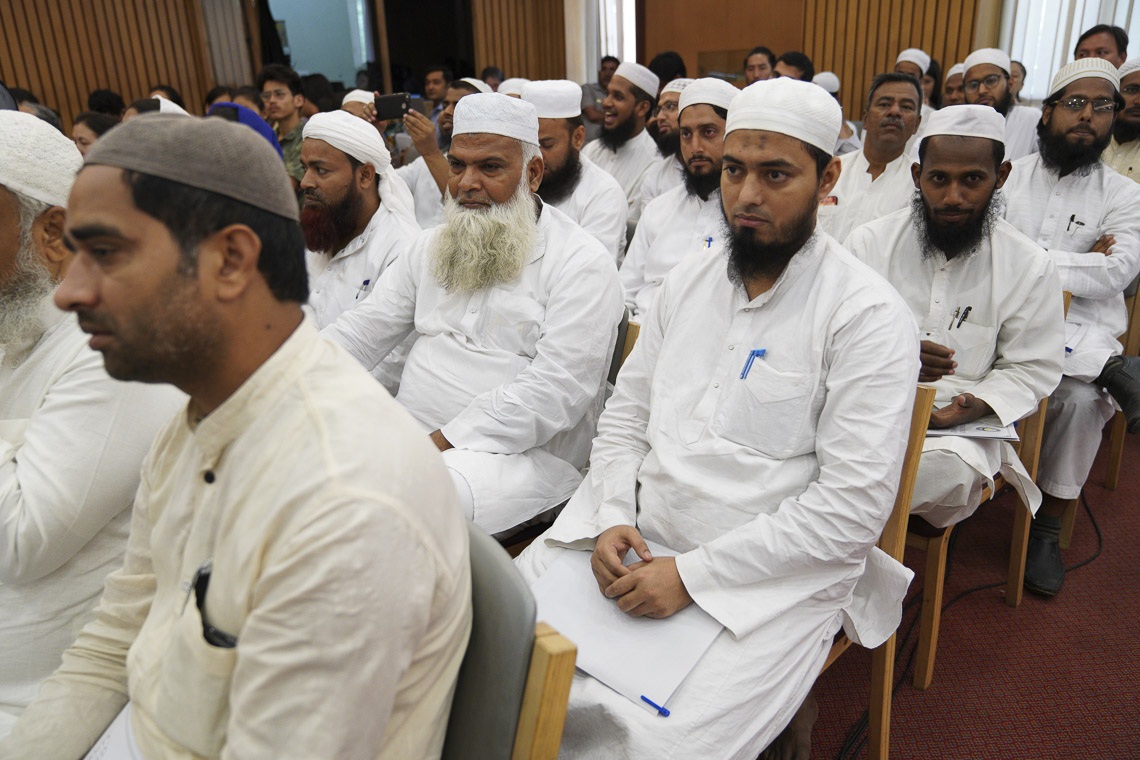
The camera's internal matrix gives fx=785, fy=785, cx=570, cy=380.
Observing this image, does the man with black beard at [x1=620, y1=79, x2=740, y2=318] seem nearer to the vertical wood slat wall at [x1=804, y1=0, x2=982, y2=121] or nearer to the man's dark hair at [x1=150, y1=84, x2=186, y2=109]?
the vertical wood slat wall at [x1=804, y1=0, x2=982, y2=121]

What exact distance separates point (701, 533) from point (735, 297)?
556 millimetres

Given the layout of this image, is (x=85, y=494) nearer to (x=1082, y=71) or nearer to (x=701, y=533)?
(x=701, y=533)

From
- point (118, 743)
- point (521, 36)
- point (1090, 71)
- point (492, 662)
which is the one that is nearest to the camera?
point (492, 662)

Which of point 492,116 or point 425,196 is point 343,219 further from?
point 425,196

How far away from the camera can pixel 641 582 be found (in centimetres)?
154

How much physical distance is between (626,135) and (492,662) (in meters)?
5.17

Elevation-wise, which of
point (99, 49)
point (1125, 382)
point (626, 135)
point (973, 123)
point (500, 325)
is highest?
point (99, 49)

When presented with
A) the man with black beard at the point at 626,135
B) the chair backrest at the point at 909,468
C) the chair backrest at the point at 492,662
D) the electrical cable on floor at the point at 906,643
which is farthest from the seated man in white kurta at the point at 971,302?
the man with black beard at the point at 626,135

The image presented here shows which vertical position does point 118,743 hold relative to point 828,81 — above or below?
below

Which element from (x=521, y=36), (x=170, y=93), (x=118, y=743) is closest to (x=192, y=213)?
(x=118, y=743)

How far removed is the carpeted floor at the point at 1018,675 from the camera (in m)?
2.03

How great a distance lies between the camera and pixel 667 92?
5.26 m

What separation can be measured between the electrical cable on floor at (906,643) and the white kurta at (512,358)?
39.1 inches

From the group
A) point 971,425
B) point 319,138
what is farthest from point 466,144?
point 971,425
